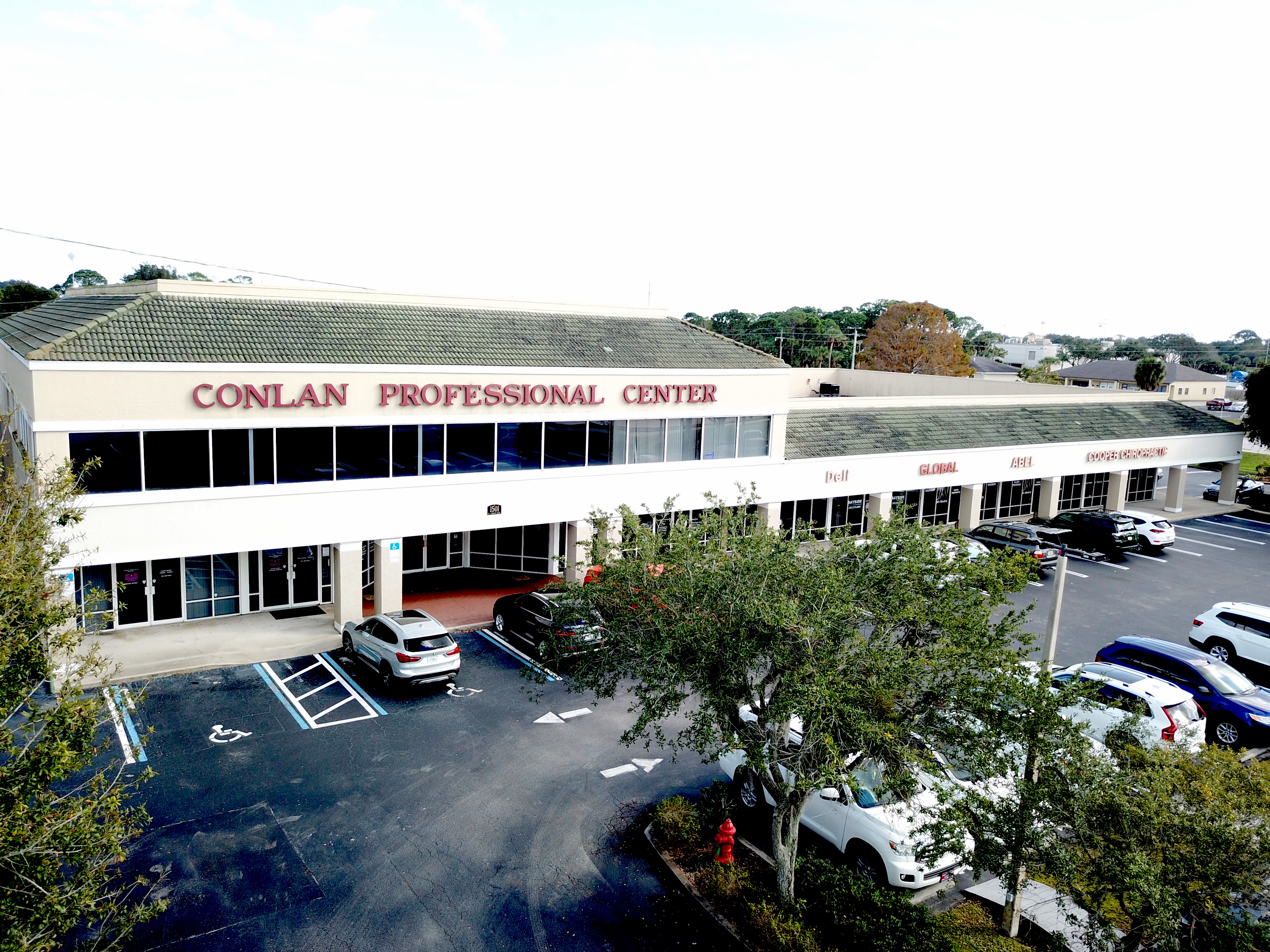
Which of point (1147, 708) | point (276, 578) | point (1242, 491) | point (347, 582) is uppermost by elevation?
point (1147, 708)

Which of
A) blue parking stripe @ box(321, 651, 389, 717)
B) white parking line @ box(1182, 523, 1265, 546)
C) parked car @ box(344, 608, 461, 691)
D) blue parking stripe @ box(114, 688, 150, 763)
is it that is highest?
parked car @ box(344, 608, 461, 691)

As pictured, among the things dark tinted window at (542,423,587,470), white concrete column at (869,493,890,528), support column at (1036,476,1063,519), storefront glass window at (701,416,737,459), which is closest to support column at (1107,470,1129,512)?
support column at (1036,476,1063,519)

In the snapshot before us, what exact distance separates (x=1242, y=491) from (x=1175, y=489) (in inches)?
258

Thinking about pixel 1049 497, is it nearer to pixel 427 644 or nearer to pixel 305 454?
pixel 427 644

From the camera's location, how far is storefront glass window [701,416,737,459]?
2873 centimetres

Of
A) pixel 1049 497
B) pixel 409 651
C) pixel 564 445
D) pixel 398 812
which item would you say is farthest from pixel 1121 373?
pixel 398 812

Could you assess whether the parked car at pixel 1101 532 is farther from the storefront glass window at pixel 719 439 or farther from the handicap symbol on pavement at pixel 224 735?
the handicap symbol on pavement at pixel 224 735

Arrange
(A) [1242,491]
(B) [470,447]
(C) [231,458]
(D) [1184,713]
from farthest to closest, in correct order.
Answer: (A) [1242,491] < (B) [470,447] < (C) [231,458] < (D) [1184,713]

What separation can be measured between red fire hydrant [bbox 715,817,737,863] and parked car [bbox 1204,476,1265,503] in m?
43.0

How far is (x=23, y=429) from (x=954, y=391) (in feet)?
126

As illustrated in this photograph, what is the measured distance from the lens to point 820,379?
51281mm

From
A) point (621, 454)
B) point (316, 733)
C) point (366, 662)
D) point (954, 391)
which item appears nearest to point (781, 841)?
point (316, 733)

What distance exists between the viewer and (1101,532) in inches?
1352

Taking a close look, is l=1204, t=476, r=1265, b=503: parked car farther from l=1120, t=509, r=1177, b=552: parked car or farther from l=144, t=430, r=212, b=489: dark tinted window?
l=144, t=430, r=212, b=489: dark tinted window
